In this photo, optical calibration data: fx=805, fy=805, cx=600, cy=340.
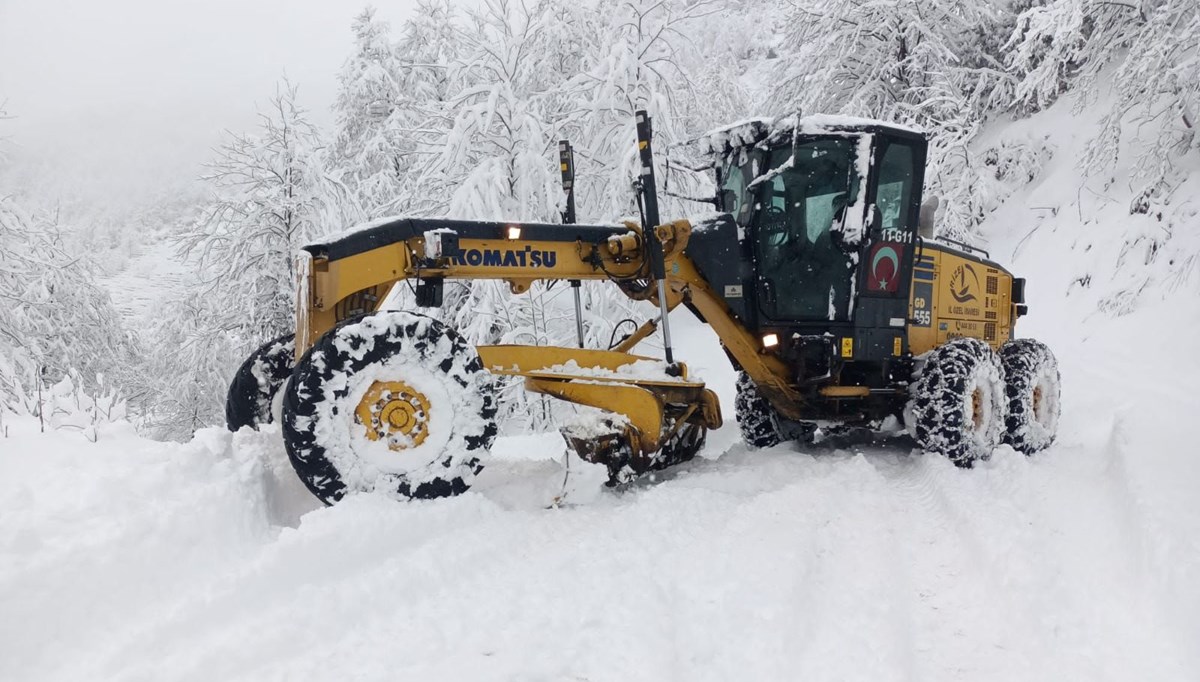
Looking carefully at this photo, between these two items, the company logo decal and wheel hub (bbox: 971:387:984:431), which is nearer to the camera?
wheel hub (bbox: 971:387:984:431)

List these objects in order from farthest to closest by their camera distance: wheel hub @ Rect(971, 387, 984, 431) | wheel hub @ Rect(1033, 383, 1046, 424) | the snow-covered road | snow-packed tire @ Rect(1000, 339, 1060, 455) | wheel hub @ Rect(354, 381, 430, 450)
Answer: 1. wheel hub @ Rect(1033, 383, 1046, 424)
2. snow-packed tire @ Rect(1000, 339, 1060, 455)
3. wheel hub @ Rect(971, 387, 984, 431)
4. wheel hub @ Rect(354, 381, 430, 450)
5. the snow-covered road

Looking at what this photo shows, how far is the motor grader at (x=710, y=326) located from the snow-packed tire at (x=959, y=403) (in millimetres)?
18

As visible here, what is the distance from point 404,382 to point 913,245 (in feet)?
16.0

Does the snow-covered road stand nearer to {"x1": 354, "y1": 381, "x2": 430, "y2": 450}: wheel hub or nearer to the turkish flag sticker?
{"x1": 354, "y1": 381, "x2": 430, "y2": 450}: wheel hub

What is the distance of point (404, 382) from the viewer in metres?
4.36

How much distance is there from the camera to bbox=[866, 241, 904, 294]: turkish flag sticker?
6914 millimetres

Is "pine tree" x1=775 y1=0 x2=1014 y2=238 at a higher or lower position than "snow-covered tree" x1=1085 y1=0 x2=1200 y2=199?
higher

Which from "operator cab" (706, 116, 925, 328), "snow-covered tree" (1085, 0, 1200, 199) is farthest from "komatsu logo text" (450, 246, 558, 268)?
"snow-covered tree" (1085, 0, 1200, 199)

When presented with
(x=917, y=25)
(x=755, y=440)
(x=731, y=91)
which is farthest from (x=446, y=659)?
(x=917, y=25)

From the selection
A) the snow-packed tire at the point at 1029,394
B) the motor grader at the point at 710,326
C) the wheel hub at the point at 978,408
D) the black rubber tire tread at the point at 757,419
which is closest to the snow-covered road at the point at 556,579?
the motor grader at the point at 710,326

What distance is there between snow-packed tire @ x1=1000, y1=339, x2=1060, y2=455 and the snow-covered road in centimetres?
228

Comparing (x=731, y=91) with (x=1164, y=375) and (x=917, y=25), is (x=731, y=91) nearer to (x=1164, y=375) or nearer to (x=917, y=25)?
(x=917, y=25)

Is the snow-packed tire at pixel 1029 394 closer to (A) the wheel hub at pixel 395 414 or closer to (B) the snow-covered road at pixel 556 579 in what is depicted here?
(B) the snow-covered road at pixel 556 579

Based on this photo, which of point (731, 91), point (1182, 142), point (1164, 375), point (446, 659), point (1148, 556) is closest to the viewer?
point (446, 659)
